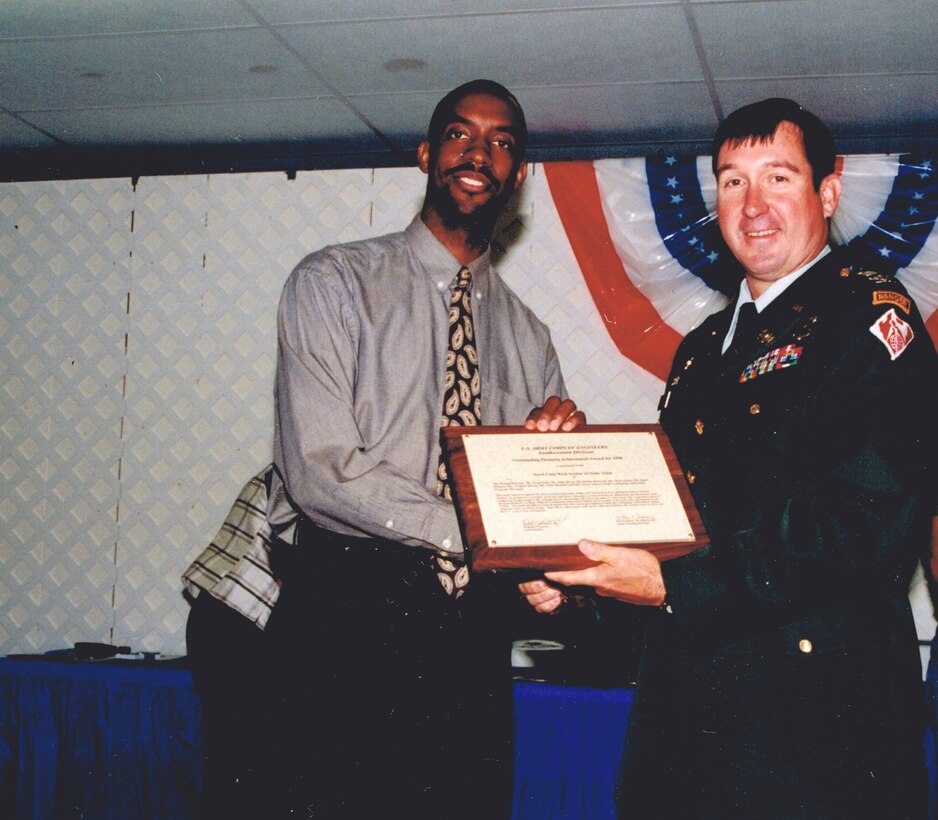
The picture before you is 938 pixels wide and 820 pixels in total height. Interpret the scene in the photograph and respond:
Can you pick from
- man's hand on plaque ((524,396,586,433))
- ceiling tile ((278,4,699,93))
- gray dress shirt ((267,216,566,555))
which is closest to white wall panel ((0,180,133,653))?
ceiling tile ((278,4,699,93))

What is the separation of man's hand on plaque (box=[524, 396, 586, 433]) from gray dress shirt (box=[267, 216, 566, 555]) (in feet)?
0.88

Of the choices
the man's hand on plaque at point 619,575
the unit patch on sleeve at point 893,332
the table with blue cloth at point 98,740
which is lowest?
the table with blue cloth at point 98,740

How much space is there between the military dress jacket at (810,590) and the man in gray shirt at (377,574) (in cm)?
44

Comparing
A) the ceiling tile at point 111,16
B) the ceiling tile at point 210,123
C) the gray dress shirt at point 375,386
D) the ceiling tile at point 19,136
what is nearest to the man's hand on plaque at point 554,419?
the gray dress shirt at point 375,386

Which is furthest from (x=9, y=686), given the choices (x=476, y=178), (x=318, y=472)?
(x=476, y=178)

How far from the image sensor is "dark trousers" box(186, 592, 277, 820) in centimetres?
220

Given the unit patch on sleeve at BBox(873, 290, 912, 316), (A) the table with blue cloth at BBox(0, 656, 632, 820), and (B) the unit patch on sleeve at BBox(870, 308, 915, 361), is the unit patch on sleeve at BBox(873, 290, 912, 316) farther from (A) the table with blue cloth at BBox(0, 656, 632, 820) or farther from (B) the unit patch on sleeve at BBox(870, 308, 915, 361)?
(A) the table with blue cloth at BBox(0, 656, 632, 820)

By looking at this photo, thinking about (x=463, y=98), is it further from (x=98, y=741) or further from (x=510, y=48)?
(x=98, y=741)

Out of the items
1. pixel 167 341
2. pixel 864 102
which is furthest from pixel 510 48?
pixel 167 341

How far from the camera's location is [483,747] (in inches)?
86.7

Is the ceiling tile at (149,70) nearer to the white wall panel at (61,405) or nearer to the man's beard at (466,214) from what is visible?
the white wall panel at (61,405)

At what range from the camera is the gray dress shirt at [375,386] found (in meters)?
2.14

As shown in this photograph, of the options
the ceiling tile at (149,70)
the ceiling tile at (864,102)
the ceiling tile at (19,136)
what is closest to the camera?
the ceiling tile at (149,70)

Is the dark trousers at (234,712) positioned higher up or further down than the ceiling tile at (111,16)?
further down
